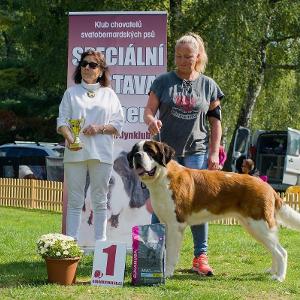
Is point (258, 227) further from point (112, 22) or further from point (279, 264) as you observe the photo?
point (112, 22)

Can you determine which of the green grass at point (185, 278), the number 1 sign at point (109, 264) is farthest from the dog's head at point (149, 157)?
the green grass at point (185, 278)

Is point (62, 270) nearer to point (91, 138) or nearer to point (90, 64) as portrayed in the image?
point (91, 138)

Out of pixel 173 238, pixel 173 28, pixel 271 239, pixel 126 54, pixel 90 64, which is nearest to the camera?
pixel 173 238

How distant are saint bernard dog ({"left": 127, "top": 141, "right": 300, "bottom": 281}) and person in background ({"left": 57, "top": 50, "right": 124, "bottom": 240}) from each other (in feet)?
2.03

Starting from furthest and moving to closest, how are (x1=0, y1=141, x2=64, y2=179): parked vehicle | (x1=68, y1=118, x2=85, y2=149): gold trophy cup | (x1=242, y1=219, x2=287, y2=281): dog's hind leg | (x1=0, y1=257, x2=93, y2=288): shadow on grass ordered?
(x1=0, y1=141, x2=64, y2=179): parked vehicle
(x1=68, y1=118, x2=85, y2=149): gold trophy cup
(x1=242, y1=219, x2=287, y2=281): dog's hind leg
(x1=0, y1=257, x2=93, y2=288): shadow on grass

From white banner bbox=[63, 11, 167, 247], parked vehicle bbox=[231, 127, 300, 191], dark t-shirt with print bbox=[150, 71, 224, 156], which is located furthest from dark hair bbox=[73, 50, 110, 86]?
parked vehicle bbox=[231, 127, 300, 191]

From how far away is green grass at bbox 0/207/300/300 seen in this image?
499 centimetres

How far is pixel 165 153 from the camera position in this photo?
550cm

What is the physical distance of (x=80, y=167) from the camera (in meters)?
6.13

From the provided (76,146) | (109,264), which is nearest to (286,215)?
(109,264)

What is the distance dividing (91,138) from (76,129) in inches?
6.5

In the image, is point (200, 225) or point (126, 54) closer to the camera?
point (200, 225)

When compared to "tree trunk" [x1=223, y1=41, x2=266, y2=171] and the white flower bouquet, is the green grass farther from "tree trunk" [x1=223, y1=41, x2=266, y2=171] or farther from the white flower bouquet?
"tree trunk" [x1=223, y1=41, x2=266, y2=171]

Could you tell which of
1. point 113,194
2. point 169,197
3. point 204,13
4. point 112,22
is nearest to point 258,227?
point 169,197
